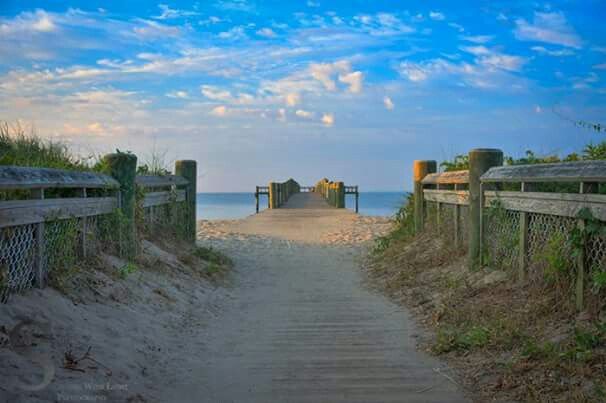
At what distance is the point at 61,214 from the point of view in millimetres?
5289

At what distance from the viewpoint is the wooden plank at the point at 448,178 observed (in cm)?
825

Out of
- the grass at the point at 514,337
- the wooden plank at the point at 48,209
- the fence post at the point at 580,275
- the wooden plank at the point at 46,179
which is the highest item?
the wooden plank at the point at 46,179

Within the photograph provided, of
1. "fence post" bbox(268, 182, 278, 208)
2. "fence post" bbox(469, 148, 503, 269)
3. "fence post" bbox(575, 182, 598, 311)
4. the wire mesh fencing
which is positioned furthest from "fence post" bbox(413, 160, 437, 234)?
"fence post" bbox(268, 182, 278, 208)

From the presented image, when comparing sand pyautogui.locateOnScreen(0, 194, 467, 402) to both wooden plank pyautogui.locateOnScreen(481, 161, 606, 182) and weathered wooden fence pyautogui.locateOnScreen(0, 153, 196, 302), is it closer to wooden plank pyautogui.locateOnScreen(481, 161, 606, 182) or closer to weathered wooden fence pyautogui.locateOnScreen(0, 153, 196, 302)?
weathered wooden fence pyautogui.locateOnScreen(0, 153, 196, 302)

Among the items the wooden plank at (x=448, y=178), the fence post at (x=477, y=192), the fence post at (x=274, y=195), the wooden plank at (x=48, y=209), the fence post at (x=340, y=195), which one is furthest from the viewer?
the fence post at (x=274, y=195)

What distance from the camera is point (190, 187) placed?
11.0 metres

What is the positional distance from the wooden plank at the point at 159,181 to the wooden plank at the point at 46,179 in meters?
1.40

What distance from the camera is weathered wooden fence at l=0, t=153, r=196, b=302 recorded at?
175 inches

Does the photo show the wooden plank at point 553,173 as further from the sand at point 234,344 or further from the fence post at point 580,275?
the sand at point 234,344

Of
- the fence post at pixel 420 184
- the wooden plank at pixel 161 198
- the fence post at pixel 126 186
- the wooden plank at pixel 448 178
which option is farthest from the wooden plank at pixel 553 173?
the wooden plank at pixel 161 198

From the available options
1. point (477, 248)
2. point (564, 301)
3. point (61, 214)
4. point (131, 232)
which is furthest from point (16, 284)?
point (477, 248)

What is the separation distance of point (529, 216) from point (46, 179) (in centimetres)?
479

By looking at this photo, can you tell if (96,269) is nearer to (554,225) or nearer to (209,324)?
(209,324)

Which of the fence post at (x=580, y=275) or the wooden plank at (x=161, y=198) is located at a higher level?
the wooden plank at (x=161, y=198)
